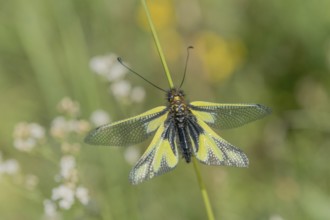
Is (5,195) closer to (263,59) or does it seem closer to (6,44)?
(6,44)

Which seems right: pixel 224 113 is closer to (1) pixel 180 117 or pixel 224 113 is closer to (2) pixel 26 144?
(1) pixel 180 117

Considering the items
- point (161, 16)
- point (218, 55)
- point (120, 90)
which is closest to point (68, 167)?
→ point (120, 90)

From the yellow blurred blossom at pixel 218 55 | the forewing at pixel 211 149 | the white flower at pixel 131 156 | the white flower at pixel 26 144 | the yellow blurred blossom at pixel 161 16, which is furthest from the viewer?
the yellow blurred blossom at pixel 161 16

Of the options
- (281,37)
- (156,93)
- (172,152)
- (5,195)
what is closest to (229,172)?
(156,93)

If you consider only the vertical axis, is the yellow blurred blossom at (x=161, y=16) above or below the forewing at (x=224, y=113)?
above

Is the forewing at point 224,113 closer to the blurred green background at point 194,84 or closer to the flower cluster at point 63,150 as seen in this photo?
the flower cluster at point 63,150

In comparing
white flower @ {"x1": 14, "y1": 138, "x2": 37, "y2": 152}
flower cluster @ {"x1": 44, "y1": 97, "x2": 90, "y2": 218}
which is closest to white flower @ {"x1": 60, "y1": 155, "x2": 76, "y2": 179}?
flower cluster @ {"x1": 44, "y1": 97, "x2": 90, "y2": 218}

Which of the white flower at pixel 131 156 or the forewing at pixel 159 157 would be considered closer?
the forewing at pixel 159 157

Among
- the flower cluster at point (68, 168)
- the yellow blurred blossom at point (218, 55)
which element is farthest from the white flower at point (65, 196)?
the yellow blurred blossom at point (218, 55)
